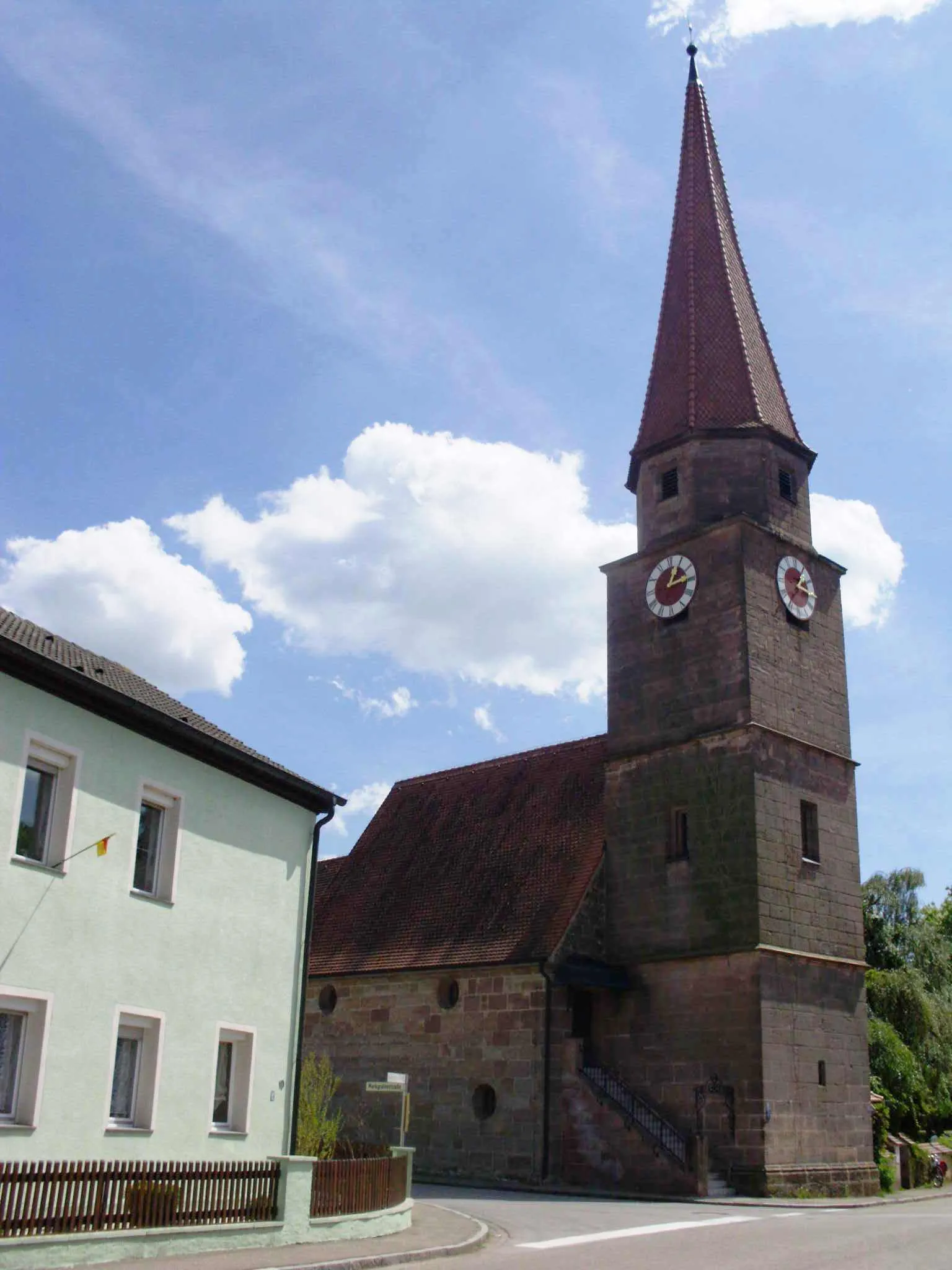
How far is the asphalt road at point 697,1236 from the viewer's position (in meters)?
12.9

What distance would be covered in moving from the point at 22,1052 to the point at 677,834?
52.3 ft

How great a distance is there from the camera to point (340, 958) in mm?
31547

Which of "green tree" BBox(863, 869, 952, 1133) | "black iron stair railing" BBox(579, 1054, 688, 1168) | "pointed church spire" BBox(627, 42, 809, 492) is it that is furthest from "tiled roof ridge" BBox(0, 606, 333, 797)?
"green tree" BBox(863, 869, 952, 1133)

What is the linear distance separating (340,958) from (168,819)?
16.1 metres

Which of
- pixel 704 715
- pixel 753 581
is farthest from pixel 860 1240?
pixel 753 581

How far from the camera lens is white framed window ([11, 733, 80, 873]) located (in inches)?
563

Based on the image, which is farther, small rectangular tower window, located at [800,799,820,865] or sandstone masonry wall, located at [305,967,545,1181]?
small rectangular tower window, located at [800,799,820,865]

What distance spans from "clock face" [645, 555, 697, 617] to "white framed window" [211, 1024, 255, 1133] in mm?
14562

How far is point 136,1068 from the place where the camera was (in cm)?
1530

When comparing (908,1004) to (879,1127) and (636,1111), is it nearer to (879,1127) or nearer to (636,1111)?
(879,1127)

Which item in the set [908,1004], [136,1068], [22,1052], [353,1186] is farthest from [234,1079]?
[908,1004]

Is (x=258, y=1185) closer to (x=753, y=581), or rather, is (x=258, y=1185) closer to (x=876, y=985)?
(x=753, y=581)

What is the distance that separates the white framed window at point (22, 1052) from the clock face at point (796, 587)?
1872cm

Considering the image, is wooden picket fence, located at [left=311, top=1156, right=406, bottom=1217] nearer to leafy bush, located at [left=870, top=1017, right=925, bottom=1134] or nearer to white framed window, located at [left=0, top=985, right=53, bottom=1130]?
white framed window, located at [left=0, top=985, right=53, bottom=1130]
